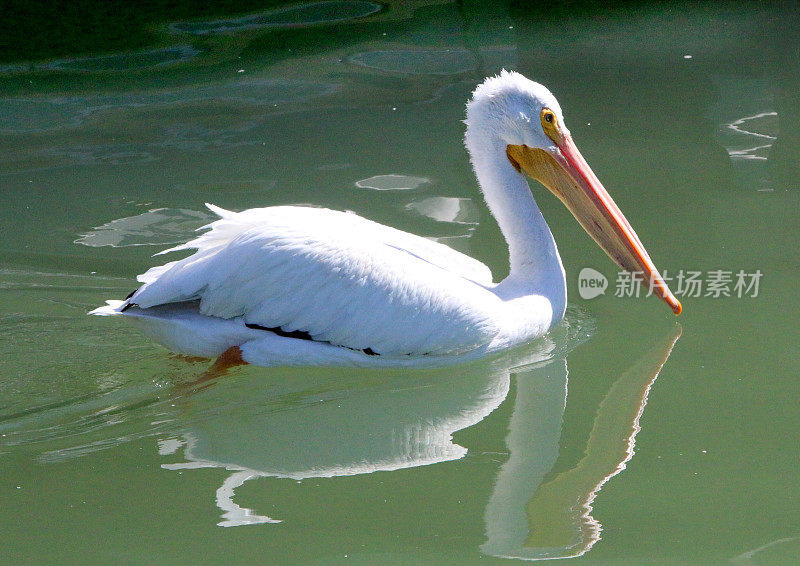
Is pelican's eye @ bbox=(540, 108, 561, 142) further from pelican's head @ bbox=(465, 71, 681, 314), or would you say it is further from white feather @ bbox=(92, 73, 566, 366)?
white feather @ bbox=(92, 73, 566, 366)

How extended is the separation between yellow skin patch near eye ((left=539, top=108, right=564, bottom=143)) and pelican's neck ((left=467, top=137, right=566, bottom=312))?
0.19m

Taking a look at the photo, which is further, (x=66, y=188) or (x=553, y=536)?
(x=66, y=188)

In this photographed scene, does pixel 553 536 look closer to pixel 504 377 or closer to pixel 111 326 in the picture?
pixel 504 377

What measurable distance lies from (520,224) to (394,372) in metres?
0.80

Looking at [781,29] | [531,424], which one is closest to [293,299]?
[531,424]

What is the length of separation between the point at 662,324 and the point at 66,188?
3379mm

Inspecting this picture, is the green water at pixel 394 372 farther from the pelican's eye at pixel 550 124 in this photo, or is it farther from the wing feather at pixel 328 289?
the pelican's eye at pixel 550 124

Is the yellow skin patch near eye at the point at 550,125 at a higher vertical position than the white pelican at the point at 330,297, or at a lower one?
higher

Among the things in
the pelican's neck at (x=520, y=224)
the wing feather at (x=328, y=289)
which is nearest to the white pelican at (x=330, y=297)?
the wing feather at (x=328, y=289)

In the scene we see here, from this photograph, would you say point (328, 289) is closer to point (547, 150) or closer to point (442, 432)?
point (442, 432)

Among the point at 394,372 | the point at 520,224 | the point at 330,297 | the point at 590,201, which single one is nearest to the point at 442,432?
the point at 394,372

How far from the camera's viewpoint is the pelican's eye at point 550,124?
13.0 feet

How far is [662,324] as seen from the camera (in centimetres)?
414

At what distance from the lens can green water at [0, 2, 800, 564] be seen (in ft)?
9.40
